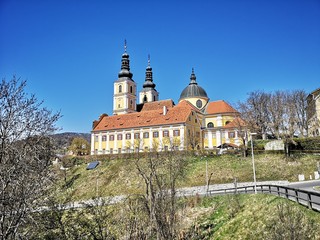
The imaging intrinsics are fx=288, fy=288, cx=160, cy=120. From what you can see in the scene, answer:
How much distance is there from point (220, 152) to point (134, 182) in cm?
1342

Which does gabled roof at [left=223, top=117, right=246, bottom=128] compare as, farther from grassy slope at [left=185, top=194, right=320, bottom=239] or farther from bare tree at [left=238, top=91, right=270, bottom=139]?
grassy slope at [left=185, top=194, right=320, bottom=239]

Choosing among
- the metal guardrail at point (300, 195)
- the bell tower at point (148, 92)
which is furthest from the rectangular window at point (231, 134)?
the metal guardrail at point (300, 195)

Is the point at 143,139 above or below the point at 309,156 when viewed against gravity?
above

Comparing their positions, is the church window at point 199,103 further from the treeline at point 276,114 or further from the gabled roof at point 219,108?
the treeline at point 276,114

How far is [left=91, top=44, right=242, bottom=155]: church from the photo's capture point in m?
55.0

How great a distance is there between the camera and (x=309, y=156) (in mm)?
35406

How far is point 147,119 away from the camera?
60.2 m

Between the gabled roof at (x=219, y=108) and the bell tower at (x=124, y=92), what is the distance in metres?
20.6

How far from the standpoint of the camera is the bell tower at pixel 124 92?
72.8 metres

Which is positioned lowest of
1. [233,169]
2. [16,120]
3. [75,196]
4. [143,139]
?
[75,196]

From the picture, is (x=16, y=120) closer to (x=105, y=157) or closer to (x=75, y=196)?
(x=75, y=196)

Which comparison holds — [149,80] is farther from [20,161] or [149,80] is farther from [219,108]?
[20,161]

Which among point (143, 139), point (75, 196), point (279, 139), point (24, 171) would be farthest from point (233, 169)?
point (24, 171)

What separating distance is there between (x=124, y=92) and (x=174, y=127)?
2309 cm
